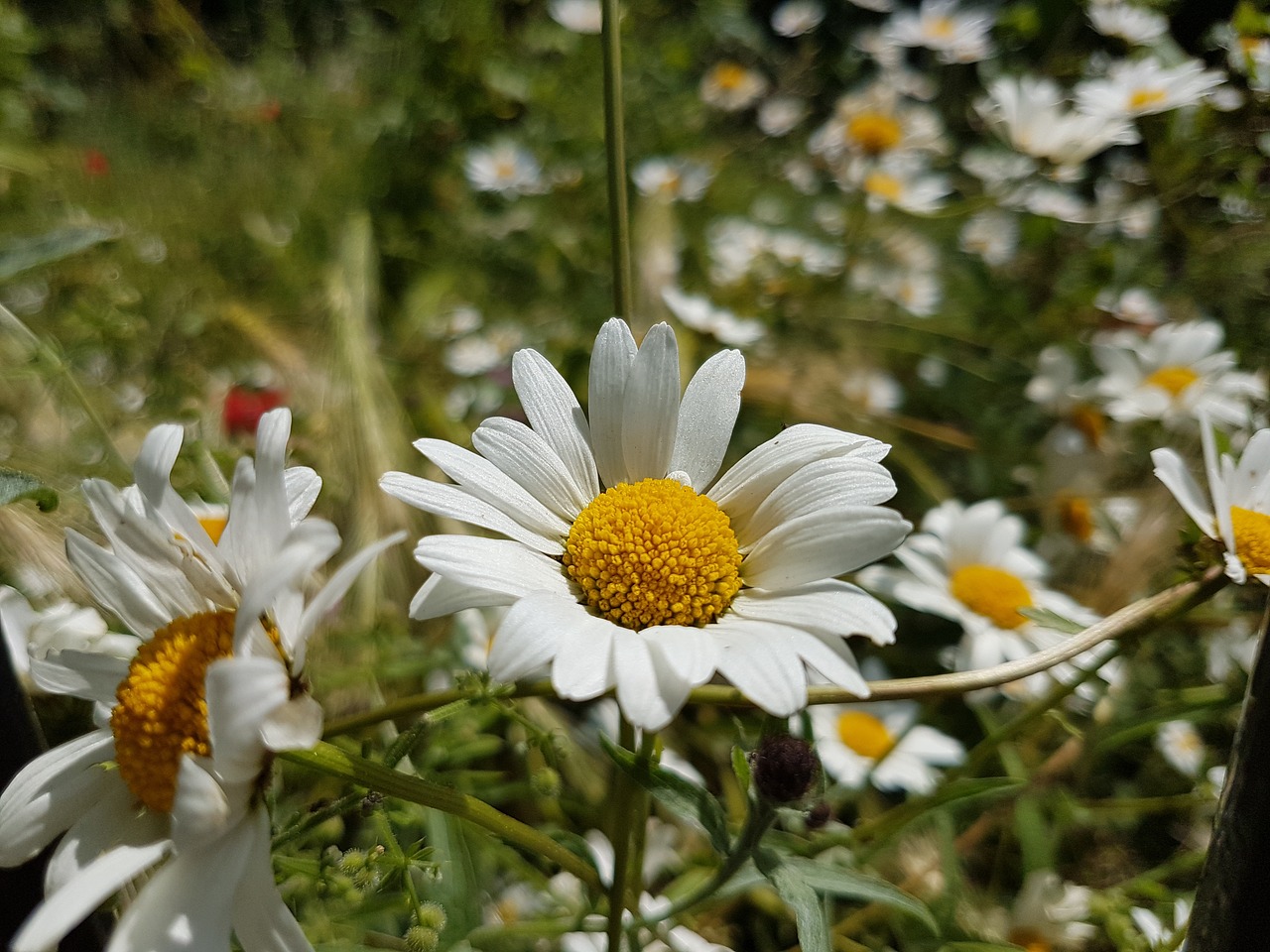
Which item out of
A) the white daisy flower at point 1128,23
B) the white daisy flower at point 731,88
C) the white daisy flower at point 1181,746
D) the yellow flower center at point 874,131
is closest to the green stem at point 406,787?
the white daisy flower at point 1181,746

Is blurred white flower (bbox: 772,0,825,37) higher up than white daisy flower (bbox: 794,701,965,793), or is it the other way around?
blurred white flower (bbox: 772,0,825,37)

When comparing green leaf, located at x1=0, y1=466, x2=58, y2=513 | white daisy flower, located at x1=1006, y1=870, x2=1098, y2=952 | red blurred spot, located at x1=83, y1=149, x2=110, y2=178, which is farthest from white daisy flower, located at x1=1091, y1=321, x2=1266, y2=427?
red blurred spot, located at x1=83, y1=149, x2=110, y2=178

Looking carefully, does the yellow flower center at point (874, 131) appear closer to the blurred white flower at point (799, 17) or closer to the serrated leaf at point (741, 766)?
the blurred white flower at point (799, 17)

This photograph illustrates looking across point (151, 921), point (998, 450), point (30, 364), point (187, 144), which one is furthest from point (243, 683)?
point (187, 144)

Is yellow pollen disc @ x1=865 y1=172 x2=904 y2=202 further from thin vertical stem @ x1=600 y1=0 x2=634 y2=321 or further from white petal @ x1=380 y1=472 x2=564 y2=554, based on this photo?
white petal @ x1=380 y1=472 x2=564 y2=554

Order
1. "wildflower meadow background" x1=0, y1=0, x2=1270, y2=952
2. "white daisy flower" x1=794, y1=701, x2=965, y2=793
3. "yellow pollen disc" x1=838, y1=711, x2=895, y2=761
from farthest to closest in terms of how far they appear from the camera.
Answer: "yellow pollen disc" x1=838, y1=711, x2=895, y2=761, "white daisy flower" x1=794, y1=701, x2=965, y2=793, "wildflower meadow background" x1=0, y1=0, x2=1270, y2=952
